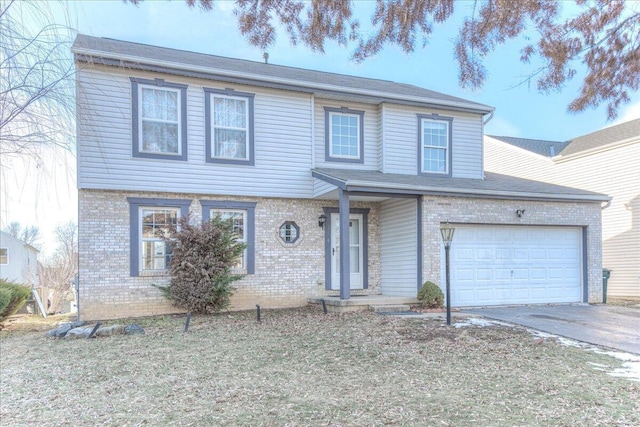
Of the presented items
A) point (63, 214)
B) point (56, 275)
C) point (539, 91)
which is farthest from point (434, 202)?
point (56, 275)

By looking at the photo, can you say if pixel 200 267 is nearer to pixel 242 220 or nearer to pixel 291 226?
pixel 242 220

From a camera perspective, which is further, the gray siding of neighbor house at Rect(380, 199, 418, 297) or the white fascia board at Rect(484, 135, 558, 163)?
the white fascia board at Rect(484, 135, 558, 163)

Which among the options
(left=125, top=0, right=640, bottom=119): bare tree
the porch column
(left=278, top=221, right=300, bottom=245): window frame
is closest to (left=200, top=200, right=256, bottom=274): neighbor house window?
(left=278, top=221, right=300, bottom=245): window frame

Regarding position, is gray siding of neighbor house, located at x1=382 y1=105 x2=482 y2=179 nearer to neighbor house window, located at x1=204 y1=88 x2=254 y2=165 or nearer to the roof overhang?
the roof overhang

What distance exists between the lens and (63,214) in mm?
4047

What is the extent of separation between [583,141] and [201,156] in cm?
1600

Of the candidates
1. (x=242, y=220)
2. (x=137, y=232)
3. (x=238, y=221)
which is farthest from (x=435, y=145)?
(x=137, y=232)

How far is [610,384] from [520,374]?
3.00 ft

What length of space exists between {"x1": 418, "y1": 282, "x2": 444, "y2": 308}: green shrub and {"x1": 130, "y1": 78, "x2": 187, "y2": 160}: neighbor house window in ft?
21.1

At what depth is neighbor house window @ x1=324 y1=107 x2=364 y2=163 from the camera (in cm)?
1205

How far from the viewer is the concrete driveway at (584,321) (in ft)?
23.9

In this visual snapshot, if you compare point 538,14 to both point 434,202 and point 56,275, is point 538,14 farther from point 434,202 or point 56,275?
point 56,275

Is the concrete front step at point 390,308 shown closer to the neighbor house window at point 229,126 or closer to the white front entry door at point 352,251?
the white front entry door at point 352,251

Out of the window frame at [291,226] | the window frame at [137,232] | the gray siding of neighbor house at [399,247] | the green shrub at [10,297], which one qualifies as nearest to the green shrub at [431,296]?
the gray siding of neighbor house at [399,247]
